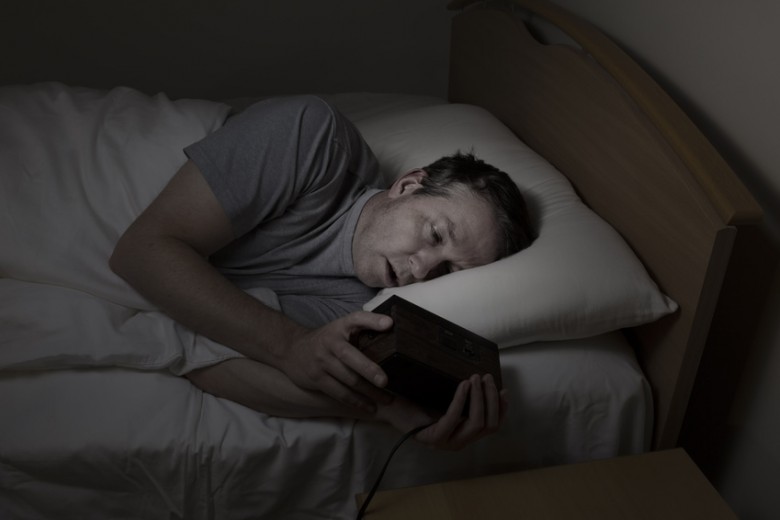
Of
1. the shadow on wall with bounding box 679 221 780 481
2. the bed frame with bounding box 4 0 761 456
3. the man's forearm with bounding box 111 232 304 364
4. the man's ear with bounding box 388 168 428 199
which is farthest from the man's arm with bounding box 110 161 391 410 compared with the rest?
the shadow on wall with bounding box 679 221 780 481

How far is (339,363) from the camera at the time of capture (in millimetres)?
987

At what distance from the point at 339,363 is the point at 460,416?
18 cm

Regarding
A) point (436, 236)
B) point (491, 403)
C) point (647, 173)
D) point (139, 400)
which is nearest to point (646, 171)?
point (647, 173)

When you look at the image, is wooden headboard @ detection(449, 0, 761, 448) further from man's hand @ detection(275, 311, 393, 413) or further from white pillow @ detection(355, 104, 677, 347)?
man's hand @ detection(275, 311, 393, 413)

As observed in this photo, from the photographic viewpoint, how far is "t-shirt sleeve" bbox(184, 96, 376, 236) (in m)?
1.12

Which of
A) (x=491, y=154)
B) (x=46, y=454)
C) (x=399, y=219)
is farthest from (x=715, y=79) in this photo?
(x=46, y=454)

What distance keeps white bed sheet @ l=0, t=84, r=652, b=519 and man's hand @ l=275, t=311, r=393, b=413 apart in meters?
0.09

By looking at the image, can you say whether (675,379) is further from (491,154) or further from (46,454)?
(46,454)

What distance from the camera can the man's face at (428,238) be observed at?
3.87 ft

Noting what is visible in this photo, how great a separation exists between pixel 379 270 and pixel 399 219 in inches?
3.6

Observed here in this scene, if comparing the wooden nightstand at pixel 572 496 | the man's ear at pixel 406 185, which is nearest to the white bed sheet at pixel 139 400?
the wooden nightstand at pixel 572 496

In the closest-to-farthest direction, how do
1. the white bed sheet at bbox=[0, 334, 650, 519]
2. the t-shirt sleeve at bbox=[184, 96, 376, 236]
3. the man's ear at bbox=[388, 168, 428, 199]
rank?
the white bed sheet at bbox=[0, 334, 650, 519] → the t-shirt sleeve at bbox=[184, 96, 376, 236] → the man's ear at bbox=[388, 168, 428, 199]

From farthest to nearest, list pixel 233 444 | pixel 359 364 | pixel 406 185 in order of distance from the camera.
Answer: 1. pixel 406 185
2. pixel 233 444
3. pixel 359 364

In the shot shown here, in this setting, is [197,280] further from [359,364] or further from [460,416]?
[460,416]
